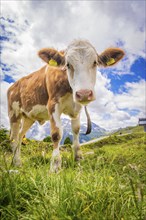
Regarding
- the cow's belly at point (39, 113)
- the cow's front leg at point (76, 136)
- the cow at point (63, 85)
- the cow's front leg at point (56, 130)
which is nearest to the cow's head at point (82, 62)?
the cow at point (63, 85)

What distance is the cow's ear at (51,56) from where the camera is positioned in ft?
25.1

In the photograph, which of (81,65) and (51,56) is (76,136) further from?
(81,65)

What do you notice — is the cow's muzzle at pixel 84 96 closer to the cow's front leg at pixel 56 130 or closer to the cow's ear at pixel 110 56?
the cow's front leg at pixel 56 130

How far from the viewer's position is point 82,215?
2.66 metres

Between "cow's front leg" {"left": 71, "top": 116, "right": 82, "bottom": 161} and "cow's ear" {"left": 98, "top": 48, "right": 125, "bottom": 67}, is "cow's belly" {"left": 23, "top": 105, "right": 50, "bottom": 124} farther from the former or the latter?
"cow's ear" {"left": 98, "top": 48, "right": 125, "bottom": 67}

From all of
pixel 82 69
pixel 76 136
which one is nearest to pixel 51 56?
pixel 82 69

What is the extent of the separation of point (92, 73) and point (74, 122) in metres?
2.66

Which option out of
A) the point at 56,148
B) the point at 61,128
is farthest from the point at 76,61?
the point at 56,148

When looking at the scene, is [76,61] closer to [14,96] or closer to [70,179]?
[70,179]

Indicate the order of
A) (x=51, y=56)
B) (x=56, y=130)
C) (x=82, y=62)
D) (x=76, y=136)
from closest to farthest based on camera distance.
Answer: (x=82, y=62) < (x=56, y=130) < (x=51, y=56) < (x=76, y=136)

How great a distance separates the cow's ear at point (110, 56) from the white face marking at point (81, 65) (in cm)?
49

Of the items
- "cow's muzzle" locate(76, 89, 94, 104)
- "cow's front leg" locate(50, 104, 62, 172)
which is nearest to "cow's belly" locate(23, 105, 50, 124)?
"cow's front leg" locate(50, 104, 62, 172)

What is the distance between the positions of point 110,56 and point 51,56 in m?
1.69

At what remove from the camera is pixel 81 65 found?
21.7 feet
